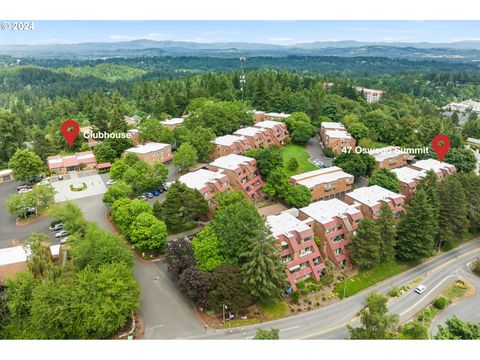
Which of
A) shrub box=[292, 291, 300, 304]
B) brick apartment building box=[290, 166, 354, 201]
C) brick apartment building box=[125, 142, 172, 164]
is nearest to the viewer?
shrub box=[292, 291, 300, 304]

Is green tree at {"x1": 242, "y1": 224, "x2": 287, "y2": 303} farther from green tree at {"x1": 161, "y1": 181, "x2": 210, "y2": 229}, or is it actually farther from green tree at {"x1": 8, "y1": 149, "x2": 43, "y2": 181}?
green tree at {"x1": 8, "y1": 149, "x2": 43, "y2": 181}

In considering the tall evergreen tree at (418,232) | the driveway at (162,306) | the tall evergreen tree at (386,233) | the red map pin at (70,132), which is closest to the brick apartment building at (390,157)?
the tall evergreen tree at (418,232)

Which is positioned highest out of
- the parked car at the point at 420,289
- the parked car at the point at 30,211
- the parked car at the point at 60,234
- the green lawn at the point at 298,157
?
the green lawn at the point at 298,157

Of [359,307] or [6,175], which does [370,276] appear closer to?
[359,307]

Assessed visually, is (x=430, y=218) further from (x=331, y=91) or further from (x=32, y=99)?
(x=32, y=99)

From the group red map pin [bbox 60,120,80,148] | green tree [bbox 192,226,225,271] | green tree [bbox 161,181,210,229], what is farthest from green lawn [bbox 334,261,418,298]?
red map pin [bbox 60,120,80,148]

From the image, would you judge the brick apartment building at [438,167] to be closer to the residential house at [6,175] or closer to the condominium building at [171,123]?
the condominium building at [171,123]

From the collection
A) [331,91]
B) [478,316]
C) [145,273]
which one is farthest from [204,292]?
[331,91]
